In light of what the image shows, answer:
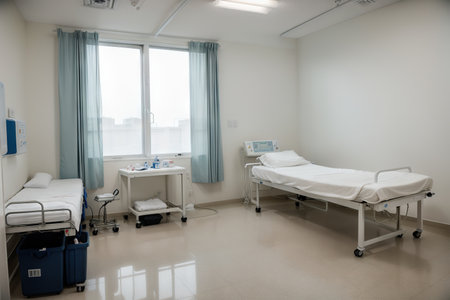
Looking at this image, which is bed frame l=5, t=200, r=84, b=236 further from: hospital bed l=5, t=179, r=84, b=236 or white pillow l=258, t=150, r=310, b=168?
white pillow l=258, t=150, r=310, b=168

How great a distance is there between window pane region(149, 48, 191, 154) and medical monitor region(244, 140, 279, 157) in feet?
3.23

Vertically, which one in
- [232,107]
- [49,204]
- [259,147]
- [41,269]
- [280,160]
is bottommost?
[41,269]

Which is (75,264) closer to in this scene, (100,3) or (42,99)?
(42,99)

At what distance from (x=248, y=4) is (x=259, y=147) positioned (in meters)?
2.29

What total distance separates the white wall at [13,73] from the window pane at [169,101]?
1.72 m

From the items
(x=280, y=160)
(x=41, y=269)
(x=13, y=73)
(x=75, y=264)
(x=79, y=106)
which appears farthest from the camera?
(x=280, y=160)

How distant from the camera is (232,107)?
5461 mm

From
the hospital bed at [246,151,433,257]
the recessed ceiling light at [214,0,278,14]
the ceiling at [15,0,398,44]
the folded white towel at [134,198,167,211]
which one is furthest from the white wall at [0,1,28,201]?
the hospital bed at [246,151,433,257]

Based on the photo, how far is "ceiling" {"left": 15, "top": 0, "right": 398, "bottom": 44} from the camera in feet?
12.6

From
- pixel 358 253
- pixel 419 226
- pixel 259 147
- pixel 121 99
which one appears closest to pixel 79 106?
pixel 121 99

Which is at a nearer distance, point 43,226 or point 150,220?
point 43,226

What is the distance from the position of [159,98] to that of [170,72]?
47 cm

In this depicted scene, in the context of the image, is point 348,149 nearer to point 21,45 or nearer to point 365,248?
point 365,248

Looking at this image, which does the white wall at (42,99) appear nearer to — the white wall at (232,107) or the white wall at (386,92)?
the white wall at (232,107)
